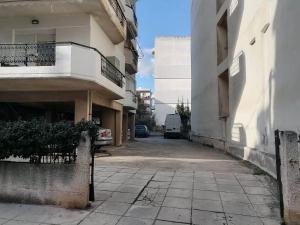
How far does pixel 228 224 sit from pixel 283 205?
3.26 feet

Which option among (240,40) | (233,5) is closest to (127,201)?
(240,40)

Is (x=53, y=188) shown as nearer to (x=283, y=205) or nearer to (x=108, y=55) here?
(x=283, y=205)

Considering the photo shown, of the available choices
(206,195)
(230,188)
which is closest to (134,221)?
(206,195)

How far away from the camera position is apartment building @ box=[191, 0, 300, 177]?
7.41m

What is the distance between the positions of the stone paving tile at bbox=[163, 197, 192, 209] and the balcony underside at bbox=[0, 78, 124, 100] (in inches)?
288

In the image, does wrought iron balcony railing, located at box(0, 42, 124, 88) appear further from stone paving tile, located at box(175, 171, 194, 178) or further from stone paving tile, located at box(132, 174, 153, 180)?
stone paving tile, located at box(175, 171, 194, 178)

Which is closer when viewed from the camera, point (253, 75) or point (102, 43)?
Result: point (253, 75)

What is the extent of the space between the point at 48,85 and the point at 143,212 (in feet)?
30.6

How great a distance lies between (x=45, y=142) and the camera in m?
5.87

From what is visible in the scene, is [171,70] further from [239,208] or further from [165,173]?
[239,208]

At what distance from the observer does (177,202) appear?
6109 mm

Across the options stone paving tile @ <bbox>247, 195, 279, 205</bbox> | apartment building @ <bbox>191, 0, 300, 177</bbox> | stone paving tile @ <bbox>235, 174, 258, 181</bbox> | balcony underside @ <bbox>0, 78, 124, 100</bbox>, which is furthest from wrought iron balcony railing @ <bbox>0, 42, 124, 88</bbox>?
stone paving tile @ <bbox>247, 195, 279, 205</bbox>

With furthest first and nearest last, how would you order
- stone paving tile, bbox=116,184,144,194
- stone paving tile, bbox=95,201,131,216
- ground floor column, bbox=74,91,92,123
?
ground floor column, bbox=74,91,92,123 → stone paving tile, bbox=116,184,144,194 → stone paving tile, bbox=95,201,131,216

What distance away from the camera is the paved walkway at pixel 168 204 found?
5117 millimetres
